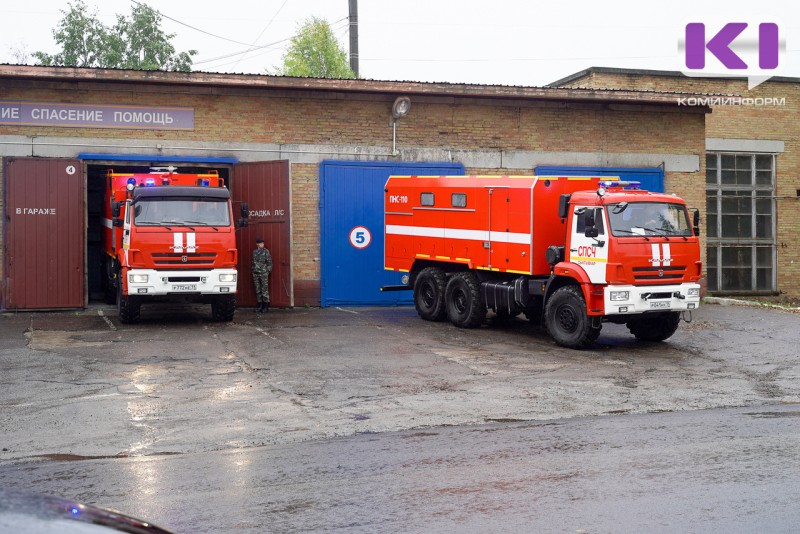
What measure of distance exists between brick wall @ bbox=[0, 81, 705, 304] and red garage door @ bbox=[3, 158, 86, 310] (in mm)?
901

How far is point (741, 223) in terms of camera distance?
31.4m

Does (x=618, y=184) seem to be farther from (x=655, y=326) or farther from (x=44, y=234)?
(x=44, y=234)

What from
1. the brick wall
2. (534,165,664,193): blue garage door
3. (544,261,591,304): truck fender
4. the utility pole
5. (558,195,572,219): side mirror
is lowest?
(544,261,591,304): truck fender

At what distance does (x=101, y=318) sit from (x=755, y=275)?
21036mm

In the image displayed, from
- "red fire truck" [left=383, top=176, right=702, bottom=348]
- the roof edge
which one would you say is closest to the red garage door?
the roof edge

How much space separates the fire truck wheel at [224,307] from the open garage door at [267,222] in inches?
107

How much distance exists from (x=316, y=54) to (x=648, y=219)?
47.9 metres

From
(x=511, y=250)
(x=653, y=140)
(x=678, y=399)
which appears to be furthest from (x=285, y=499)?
(x=653, y=140)

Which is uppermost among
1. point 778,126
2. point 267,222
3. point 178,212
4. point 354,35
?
point 354,35

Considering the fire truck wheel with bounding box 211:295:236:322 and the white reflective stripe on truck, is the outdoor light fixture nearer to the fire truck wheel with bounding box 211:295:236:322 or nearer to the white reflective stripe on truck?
the white reflective stripe on truck

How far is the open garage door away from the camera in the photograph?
22156 mm

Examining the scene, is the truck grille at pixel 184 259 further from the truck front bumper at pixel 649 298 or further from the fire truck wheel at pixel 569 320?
the truck front bumper at pixel 649 298

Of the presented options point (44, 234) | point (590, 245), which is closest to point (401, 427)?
point (590, 245)

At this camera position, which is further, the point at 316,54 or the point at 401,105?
the point at 316,54
